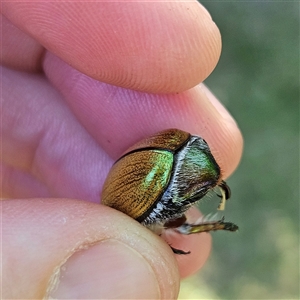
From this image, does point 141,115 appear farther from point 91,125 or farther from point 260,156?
point 260,156

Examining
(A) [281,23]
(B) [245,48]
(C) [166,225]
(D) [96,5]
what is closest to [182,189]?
(C) [166,225]

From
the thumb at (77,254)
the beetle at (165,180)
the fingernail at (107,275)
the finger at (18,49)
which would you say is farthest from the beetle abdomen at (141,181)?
the finger at (18,49)

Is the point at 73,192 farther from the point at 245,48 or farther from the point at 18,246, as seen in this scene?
the point at 245,48

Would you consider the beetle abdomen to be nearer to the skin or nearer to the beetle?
the beetle

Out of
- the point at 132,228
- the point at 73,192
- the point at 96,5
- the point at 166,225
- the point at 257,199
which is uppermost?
the point at 96,5

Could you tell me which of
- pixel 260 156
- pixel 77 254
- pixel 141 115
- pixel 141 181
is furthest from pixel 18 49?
pixel 260 156
